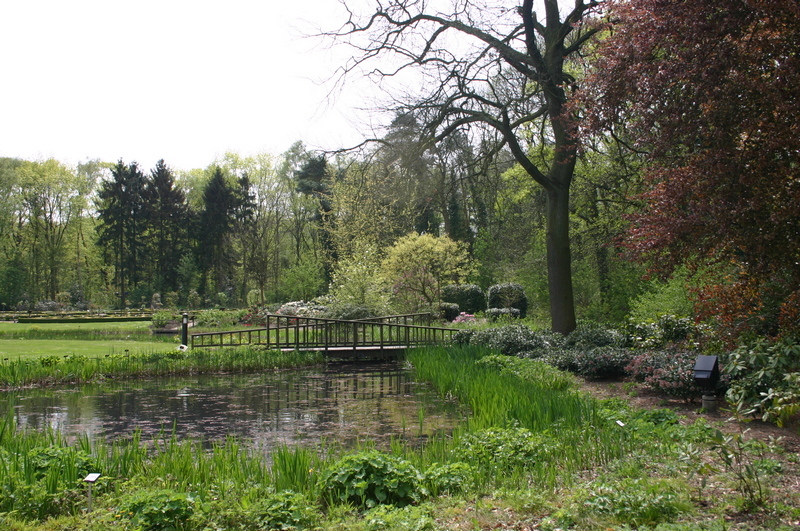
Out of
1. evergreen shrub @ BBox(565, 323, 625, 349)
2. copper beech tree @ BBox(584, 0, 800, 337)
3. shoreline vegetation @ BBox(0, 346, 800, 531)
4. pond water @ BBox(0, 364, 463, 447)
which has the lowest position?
pond water @ BBox(0, 364, 463, 447)

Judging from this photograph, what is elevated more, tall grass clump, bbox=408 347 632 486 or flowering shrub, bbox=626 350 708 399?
flowering shrub, bbox=626 350 708 399

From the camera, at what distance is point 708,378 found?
643 centimetres

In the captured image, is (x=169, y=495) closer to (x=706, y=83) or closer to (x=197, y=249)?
(x=706, y=83)

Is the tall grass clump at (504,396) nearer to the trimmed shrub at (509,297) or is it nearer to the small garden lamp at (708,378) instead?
the small garden lamp at (708,378)

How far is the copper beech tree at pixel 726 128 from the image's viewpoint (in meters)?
5.41

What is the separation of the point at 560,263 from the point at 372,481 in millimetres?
9429

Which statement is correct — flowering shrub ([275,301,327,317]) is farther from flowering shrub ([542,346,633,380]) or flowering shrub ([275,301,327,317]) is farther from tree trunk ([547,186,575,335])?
flowering shrub ([542,346,633,380])

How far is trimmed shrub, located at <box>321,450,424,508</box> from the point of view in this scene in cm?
397

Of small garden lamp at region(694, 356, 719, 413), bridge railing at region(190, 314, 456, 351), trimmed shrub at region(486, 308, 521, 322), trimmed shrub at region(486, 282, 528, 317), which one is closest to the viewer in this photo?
small garden lamp at region(694, 356, 719, 413)

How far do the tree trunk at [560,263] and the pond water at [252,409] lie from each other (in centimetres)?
359

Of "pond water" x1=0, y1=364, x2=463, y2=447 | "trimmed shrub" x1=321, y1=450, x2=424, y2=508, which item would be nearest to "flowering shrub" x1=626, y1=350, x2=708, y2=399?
"pond water" x1=0, y1=364, x2=463, y2=447

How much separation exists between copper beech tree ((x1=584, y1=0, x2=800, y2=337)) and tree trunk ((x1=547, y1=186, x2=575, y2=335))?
5515 millimetres

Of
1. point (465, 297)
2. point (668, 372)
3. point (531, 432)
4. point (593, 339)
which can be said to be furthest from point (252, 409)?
point (465, 297)

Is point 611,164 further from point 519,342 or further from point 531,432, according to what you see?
point 531,432
